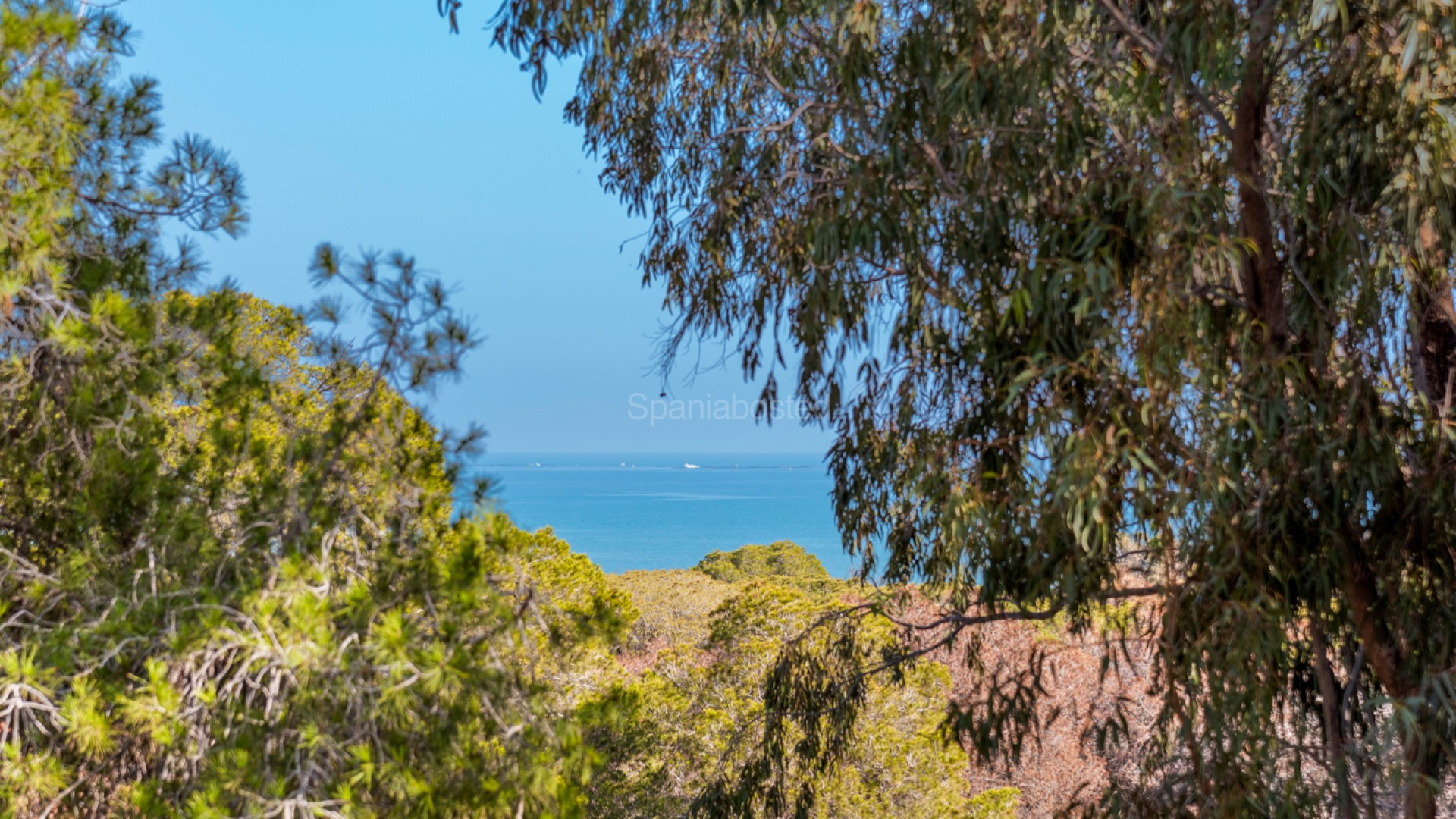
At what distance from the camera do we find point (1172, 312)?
2805 mm

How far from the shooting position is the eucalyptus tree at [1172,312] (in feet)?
9.50

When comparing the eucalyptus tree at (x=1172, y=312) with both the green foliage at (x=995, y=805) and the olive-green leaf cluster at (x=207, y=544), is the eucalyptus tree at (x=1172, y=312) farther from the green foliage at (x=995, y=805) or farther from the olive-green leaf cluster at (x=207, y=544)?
the green foliage at (x=995, y=805)

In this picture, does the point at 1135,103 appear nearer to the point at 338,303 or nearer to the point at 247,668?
the point at 338,303

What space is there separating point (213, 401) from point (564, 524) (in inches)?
1952

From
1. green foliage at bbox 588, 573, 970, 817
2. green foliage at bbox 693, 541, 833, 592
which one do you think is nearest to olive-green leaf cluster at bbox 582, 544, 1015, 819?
green foliage at bbox 588, 573, 970, 817

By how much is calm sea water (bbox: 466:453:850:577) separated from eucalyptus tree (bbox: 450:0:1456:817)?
1.37 meters

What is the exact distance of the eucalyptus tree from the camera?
2896 millimetres

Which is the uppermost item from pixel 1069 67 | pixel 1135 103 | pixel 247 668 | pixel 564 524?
pixel 564 524

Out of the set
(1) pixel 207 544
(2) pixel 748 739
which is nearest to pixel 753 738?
(2) pixel 748 739

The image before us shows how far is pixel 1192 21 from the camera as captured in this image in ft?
9.36

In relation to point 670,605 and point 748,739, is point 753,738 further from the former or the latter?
point 670,605

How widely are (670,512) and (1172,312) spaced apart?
5600cm

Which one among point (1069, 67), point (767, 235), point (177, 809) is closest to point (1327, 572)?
point (1069, 67)

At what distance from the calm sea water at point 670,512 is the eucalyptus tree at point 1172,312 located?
137 centimetres
